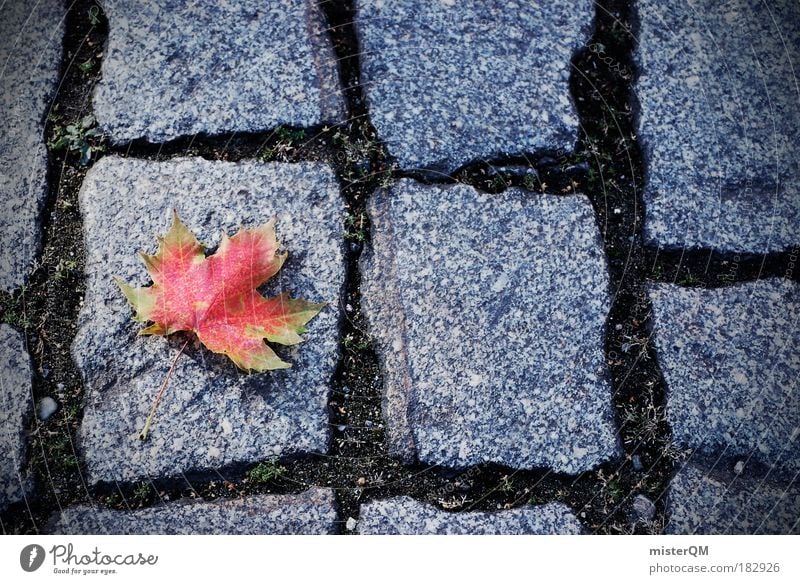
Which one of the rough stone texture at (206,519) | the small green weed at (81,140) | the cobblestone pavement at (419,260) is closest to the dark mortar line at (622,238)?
the cobblestone pavement at (419,260)

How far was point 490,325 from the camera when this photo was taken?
1.43m

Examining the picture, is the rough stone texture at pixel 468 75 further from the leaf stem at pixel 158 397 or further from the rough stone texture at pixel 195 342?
the leaf stem at pixel 158 397

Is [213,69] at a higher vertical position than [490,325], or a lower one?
higher

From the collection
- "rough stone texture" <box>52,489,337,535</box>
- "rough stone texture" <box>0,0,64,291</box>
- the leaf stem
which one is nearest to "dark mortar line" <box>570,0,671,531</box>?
"rough stone texture" <box>52,489,337,535</box>

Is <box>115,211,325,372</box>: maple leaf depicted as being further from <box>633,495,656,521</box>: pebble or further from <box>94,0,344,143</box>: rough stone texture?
<box>633,495,656,521</box>: pebble

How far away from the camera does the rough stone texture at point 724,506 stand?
4.52 feet

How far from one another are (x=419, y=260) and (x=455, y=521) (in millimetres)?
492

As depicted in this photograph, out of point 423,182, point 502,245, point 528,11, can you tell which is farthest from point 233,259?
point 528,11

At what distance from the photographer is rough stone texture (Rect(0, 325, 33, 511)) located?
1.35m

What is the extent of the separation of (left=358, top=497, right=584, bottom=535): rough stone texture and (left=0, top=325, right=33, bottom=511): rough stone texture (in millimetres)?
632
